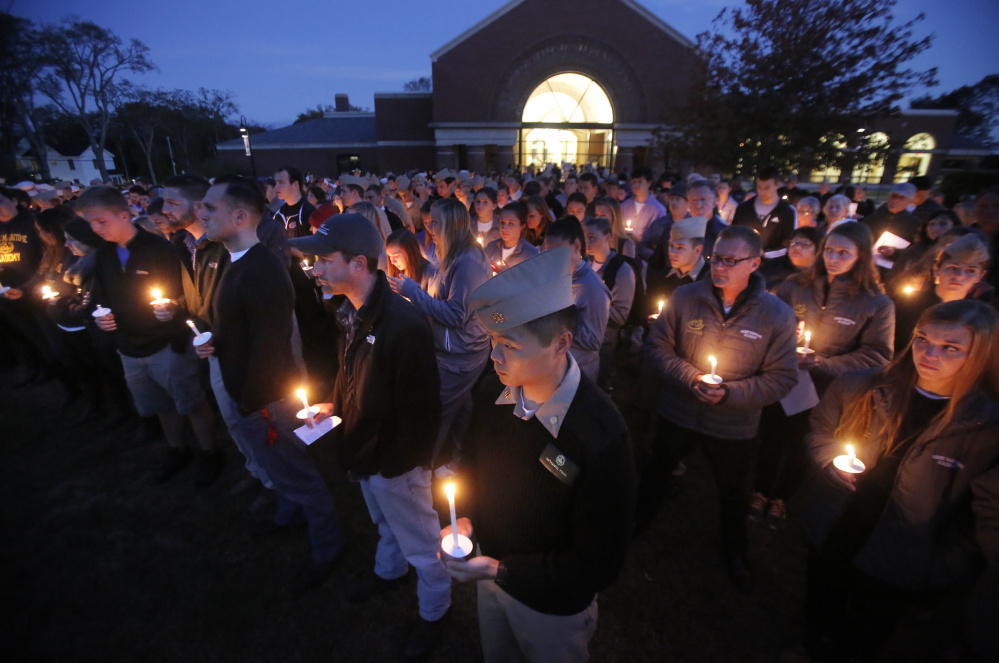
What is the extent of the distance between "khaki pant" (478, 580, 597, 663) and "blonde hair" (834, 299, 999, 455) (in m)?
1.82

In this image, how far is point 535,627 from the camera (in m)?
1.87

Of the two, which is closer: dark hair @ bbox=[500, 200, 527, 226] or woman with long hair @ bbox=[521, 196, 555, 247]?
dark hair @ bbox=[500, 200, 527, 226]

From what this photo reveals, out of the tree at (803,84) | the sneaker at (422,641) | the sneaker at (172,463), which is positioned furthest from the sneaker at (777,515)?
the tree at (803,84)

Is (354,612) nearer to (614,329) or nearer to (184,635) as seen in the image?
(184,635)

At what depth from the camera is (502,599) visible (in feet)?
6.50

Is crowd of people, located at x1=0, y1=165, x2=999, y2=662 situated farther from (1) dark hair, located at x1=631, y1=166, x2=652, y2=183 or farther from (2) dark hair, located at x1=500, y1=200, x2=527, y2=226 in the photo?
(1) dark hair, located at x1=631, y1=166, x2=652, y2=183

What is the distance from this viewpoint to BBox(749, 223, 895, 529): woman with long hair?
3.27 meters

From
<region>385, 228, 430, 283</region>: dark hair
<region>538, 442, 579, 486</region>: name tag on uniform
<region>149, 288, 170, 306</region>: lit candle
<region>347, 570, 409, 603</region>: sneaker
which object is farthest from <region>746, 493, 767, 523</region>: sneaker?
<region>149, 288, 170, 306</region>: lit candle

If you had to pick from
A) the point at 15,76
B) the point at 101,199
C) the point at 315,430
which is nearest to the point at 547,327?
the point at 315,430

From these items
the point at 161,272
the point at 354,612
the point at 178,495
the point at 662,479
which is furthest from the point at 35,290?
the point at 662,479

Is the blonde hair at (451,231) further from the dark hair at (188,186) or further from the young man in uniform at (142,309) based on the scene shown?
the young man in uniform at (142,309)

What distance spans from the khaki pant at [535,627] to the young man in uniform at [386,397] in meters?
A: 0.83

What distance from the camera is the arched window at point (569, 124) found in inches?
1201

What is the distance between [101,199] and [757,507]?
6.28m
